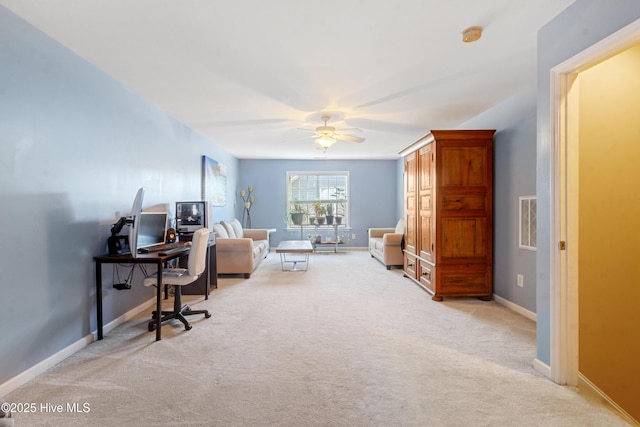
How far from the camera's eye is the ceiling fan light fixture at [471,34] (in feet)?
6.89

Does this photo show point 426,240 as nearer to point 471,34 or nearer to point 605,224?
point 605,224

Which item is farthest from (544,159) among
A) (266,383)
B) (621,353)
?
(266,383)

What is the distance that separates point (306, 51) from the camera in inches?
94.8

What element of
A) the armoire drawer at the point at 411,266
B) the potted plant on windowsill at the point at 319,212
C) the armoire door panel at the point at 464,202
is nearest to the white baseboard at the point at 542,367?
the armoire door panel at the point at 464,202

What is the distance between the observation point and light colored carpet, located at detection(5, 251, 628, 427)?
65.2 inches

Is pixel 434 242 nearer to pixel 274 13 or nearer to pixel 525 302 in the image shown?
pixel 525 302

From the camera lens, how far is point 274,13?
1945mm

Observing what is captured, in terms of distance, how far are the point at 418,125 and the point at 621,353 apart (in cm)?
347

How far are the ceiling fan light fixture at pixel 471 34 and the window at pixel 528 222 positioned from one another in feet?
5.84

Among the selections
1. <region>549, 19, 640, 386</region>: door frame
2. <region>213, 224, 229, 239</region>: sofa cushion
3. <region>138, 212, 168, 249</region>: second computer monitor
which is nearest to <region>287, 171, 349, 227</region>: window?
<region>213, 224, 229, 239</region>: sofa cushion

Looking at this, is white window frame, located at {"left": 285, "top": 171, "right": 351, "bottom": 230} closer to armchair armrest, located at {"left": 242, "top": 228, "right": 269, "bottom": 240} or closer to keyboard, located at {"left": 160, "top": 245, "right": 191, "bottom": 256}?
armchair armrest, located at {"left": 242, "top": 228, "right": 269, "bottom": 240}

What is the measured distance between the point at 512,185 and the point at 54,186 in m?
4.36

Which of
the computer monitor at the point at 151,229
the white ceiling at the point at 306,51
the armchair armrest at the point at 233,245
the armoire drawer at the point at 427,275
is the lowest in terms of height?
the armoire drawer at the point at 427,275

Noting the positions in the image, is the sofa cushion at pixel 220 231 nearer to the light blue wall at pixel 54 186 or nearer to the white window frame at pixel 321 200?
the light blue wall at pixel 54 186
